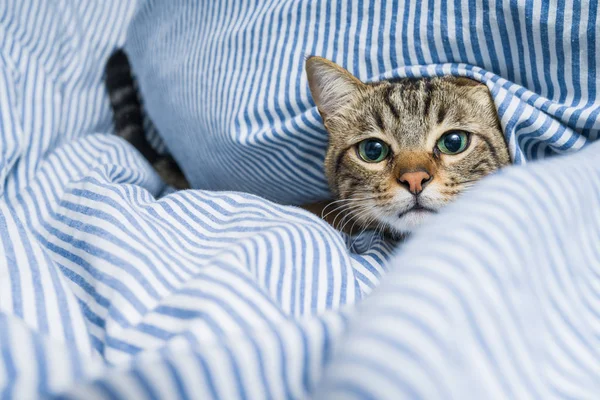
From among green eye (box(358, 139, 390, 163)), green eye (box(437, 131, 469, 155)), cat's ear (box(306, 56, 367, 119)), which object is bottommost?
green eye (box(358, 139, 390, 163))

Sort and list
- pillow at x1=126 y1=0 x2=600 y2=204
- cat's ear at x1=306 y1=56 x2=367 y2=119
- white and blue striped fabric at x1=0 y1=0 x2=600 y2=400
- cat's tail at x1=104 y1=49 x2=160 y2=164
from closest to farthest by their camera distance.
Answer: white and blue striped fabric at x1=0 y1=0 x2=600 y2=400, pillow at x1=126 y1=0 x2=600 y2=204, cat's ear at x1=306 y1=56 x2=367 y2=119, cat's tail at x1=104 y1=49 x2=160 y2=164

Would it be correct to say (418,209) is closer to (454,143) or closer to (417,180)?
(417,180)

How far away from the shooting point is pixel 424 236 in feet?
1.58

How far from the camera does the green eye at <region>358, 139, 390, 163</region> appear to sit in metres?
1.03

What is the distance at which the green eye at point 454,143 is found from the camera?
0.98 m

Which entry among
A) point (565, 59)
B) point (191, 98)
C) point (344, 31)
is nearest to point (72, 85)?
point (191, 98)

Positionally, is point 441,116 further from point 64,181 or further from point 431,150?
point 64,181

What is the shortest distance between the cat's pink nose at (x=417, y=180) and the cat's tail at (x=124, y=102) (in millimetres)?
864

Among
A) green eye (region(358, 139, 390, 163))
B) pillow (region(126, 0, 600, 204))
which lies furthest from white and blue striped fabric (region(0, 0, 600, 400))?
green eye (region(358, 139, 390, 163))

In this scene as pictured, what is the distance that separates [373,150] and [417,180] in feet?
0.54

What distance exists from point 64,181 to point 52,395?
793mm

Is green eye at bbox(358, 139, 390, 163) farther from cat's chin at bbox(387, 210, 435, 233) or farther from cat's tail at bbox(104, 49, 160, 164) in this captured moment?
cat's tail at bbox(104, 49, 160, 164)

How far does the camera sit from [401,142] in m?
1.00

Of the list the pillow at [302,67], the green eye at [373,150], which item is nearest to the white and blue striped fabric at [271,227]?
the pillow at [302,67]
